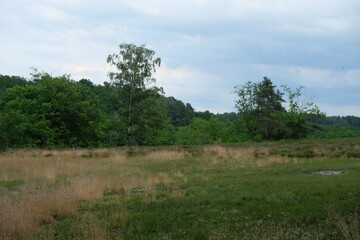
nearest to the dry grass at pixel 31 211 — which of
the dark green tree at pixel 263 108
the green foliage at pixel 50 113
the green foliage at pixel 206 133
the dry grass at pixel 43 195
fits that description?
the dry grass at pixel 43 195

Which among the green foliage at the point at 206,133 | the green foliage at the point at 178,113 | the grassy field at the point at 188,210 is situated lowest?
the grassy field at the point at 188,210

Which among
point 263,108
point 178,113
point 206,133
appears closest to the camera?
point 263,108

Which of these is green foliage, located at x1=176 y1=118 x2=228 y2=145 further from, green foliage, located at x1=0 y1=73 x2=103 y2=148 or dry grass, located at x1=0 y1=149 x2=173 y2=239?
dry grass, located at x1=0 y1=149 x2=173 y2=239

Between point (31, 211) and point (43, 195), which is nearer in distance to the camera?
point (31, 211)

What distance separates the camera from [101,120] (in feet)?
158

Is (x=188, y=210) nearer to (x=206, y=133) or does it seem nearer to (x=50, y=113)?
(x=50, y=113)

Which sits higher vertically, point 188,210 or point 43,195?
point 43,195

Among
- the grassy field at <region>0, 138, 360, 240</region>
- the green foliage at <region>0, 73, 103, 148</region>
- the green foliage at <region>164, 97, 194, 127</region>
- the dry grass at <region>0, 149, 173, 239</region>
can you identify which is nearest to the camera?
the grassy field at <region>0, 138, 360, 240</region>

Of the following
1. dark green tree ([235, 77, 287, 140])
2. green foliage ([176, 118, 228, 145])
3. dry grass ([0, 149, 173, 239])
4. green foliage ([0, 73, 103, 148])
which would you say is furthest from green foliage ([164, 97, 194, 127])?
dry grass ([0, 149, 173, 239])

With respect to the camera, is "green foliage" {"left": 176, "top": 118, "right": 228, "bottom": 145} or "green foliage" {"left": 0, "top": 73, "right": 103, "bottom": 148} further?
"green foliage" {"left": 176, "top": 118, "right": 228, "bottom": 145}

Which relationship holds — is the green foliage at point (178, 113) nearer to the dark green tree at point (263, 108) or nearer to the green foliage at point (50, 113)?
the dark green tree at point (263, 108)

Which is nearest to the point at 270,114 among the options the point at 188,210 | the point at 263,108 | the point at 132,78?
the point at 263,108

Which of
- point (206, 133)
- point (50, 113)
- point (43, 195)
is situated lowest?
point (43, 195)

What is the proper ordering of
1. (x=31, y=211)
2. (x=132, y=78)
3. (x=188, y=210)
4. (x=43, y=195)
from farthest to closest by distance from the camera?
(x=132, y=78) < (x=43, y=195) < (x=188, y=210) < (x=31, y=211)
